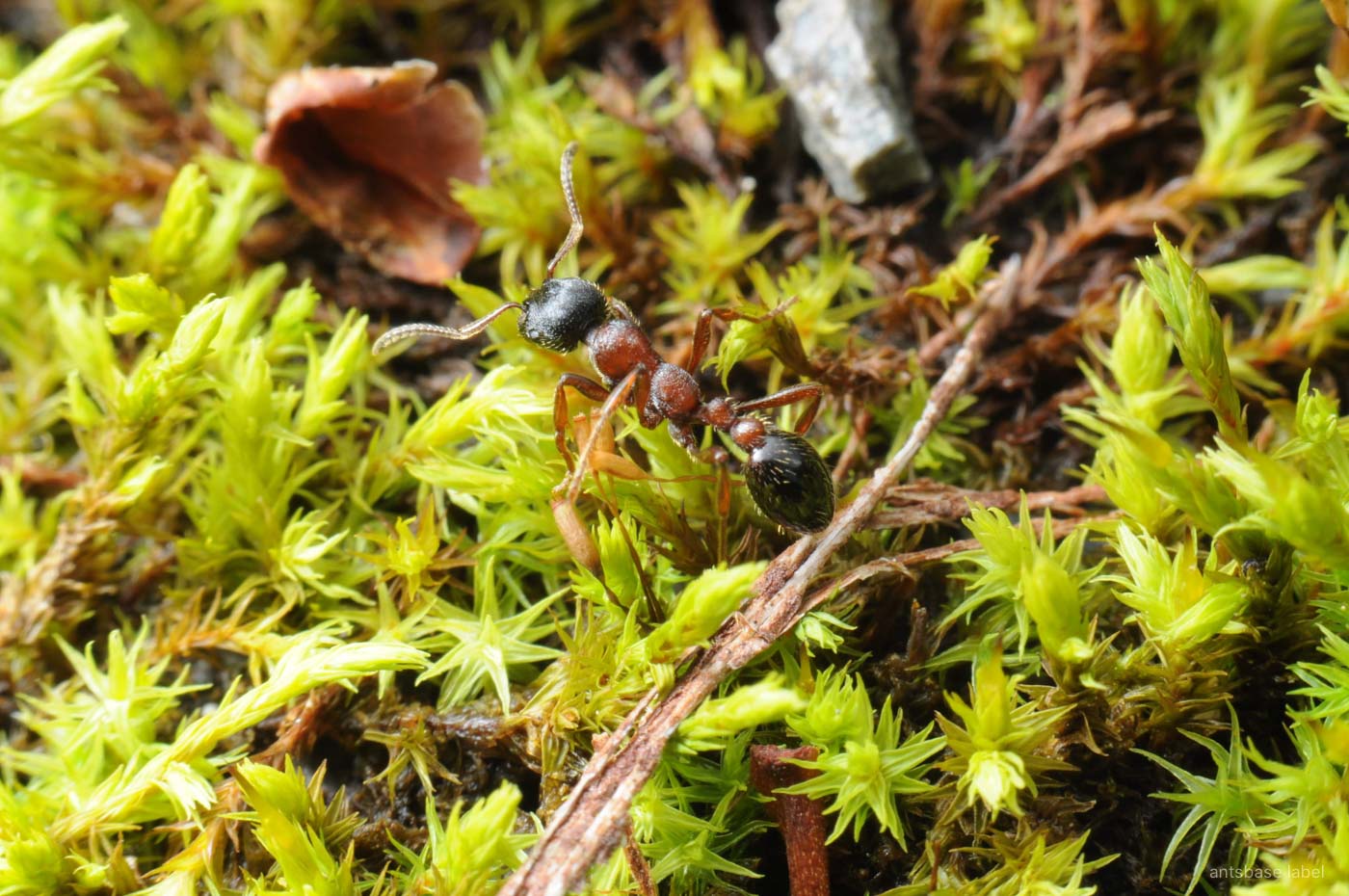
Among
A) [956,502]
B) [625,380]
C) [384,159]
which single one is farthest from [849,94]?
[384,159]

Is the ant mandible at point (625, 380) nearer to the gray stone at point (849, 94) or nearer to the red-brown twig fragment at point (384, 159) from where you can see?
the red-brown twig fragment at point (384, 159)

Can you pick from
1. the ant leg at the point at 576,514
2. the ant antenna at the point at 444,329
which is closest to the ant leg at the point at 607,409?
the ant leg at the point at 576,514

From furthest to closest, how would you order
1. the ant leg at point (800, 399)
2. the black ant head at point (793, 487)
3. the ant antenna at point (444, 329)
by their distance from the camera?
the ant antenna at point (444, 329), the ant leg at point (800, 399), the black ant head at point (793, 487)

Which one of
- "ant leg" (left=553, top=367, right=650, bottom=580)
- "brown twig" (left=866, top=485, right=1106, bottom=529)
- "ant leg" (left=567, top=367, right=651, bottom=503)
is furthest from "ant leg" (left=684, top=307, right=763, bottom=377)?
"brown twig" (left=866, top=485, right=1106, bottom=529)

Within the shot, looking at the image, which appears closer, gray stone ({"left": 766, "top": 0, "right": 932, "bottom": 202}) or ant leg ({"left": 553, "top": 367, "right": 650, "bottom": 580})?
ant leg ({"left": 553, "top": 367, "right": 650, "bottom": 580})

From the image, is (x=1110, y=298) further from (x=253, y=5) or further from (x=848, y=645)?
(x=253, y=5)

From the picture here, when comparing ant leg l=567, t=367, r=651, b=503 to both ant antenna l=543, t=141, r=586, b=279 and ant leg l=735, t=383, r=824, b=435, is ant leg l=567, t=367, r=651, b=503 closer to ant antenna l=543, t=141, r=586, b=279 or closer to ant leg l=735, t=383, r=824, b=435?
ant leg l=735, t=383, r=824, b=435
